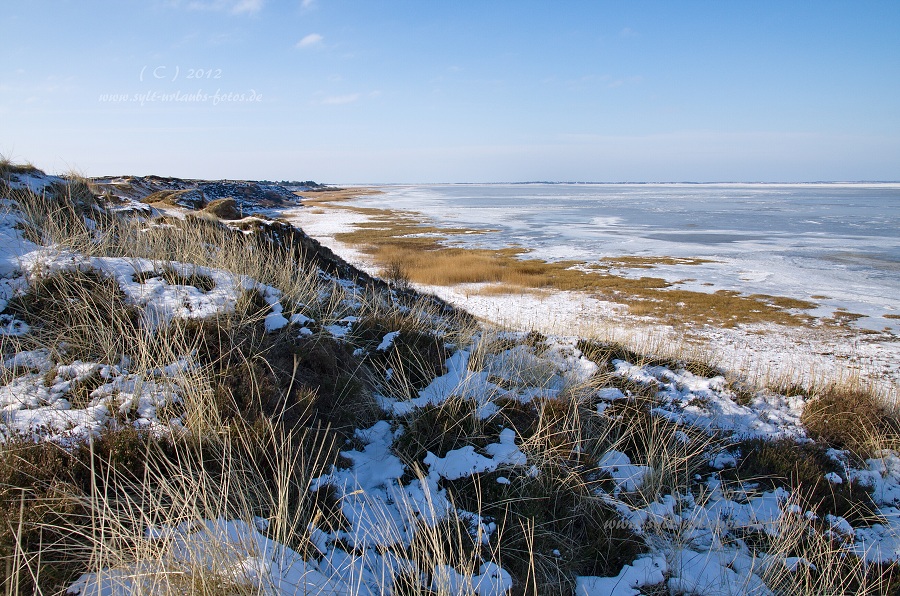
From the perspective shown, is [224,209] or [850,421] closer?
[850,421]

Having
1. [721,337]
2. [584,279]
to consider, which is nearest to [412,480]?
[721,337]

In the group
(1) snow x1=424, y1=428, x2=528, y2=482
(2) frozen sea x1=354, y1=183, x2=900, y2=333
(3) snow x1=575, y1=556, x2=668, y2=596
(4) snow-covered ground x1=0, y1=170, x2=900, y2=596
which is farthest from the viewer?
(2) frozen sea x1=354, y1=183, x2=900, y2=333

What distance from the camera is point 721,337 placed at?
1329 cm

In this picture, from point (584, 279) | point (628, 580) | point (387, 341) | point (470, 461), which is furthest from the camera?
point (584, 279)

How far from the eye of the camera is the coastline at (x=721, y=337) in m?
9.58

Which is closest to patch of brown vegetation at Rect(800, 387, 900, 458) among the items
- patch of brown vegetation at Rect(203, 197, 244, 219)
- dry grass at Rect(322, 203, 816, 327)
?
dry grass at Rect(322, 203, 816, 327)

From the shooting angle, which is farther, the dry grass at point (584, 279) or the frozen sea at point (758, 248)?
the frozen sea at point (758, 248)

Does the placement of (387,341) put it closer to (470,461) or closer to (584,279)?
(470,461)

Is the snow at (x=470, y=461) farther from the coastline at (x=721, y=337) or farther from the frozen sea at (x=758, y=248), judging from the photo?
the frozen sea at (x=758, y=248)

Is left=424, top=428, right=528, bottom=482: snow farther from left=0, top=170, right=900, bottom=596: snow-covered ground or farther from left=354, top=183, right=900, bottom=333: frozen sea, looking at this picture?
left=354, top=183, right=900, bottom=333: frozen sea

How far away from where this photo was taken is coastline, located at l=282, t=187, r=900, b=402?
31.4ft

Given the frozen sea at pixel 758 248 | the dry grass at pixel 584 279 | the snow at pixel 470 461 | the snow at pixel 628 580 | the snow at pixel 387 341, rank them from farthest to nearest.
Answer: the frozen sea at pixel 758 248, the dry grass at pixel 584 279, the snow at pixel 387 341, the snow at pixel 470 461, the snow at pixel 628 580

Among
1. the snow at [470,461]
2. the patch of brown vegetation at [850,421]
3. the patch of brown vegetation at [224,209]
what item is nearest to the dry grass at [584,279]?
the patch of brown vegetation at [224,209]

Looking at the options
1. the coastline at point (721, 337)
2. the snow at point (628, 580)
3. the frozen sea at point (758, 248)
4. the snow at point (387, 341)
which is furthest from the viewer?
the frozen sea at point (758, 248)
